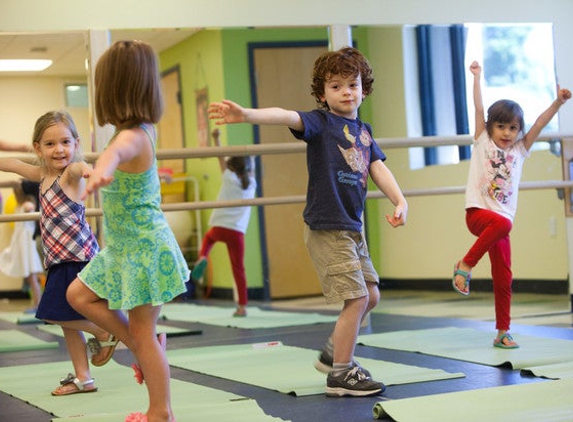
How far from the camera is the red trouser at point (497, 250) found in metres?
4.30

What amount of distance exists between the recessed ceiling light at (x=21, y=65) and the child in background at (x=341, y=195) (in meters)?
2.42

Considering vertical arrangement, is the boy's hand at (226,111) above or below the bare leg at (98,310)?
above

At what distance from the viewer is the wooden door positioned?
6.54 metres

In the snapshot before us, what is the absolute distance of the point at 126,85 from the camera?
8.57ft

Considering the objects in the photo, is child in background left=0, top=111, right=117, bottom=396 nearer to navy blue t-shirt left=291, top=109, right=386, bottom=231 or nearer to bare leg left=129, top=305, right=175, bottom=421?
navy blue t-shirt left=291, top=109, right=386, bottom=231

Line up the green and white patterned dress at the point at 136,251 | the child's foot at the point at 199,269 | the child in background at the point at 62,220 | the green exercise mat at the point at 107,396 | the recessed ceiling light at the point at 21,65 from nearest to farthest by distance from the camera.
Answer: the green and white patterned dress at the point at 136,251 < the green exercise mat at the point at 107,396 < the child in background at the point at 62,220 < the recessed ceiling light at the point at 21,65 < the child's foot at the point at 199,269

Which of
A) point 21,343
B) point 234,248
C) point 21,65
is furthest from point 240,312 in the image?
point 21,65

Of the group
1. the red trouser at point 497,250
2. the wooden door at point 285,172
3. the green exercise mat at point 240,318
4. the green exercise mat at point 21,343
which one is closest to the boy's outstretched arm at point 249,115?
the red trouser at point 497,250

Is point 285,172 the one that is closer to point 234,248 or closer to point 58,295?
point 234,248

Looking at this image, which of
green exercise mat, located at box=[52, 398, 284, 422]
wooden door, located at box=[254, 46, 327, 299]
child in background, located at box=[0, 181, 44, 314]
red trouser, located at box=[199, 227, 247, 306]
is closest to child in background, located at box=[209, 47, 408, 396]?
green exercise mat, located at box=[52, 398, 284, 422]

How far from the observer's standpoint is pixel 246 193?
6.87m

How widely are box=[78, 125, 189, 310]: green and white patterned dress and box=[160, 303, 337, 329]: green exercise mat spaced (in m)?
3.34

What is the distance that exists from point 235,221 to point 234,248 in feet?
0.64

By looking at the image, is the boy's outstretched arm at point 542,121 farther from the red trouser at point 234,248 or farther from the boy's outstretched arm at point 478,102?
the red trouser at point 234,248
